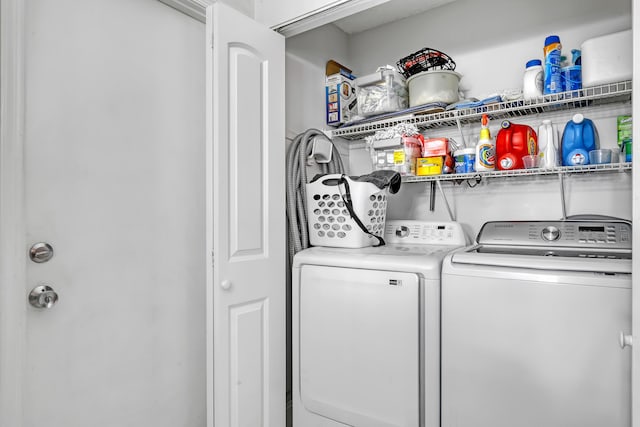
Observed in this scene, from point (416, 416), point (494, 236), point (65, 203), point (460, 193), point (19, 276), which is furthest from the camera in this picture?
point (460, 193)

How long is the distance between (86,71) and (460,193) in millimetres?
1895

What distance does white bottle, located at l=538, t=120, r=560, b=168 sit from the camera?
1.75 m

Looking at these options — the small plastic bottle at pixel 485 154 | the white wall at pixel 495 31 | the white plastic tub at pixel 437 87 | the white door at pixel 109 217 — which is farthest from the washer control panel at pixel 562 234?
the white door at pixel 109 217

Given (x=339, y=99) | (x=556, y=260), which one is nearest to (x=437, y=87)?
(x=339, y=99)

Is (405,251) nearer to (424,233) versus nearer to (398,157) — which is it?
(424,233)

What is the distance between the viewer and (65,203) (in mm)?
1312

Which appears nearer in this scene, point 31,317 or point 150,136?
point 31,317

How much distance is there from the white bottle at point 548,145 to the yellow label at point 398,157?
25.3 inches

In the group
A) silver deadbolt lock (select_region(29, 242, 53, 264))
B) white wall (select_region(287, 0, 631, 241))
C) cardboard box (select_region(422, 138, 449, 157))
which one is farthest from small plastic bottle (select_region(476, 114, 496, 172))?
silver deadbolt lock (select_region(29, 242, 53, 264))

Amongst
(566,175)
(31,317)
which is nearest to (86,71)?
(31,317)

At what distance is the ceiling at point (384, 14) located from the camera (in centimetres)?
230

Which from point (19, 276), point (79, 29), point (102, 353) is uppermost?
point (79, 29)

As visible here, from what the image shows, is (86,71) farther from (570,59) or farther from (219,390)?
(570,59)

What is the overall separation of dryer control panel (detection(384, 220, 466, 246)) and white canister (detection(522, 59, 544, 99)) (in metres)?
0.70
